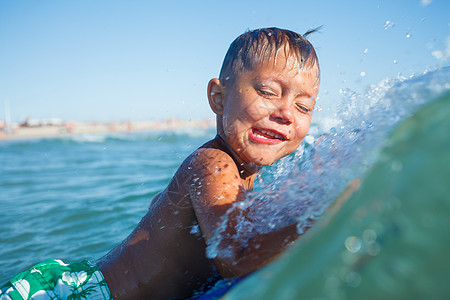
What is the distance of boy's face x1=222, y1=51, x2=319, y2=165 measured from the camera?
1806 mm

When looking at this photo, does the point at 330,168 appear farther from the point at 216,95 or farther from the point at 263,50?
the point at 216,95

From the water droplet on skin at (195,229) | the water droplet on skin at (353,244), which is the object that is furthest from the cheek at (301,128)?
the water droplet on skin at (353,244)

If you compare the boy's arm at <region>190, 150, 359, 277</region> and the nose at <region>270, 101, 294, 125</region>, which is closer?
the boy's arm at <region>190, 150, 359, 277</region>

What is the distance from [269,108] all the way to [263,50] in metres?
0.31

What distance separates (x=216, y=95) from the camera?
2061 mm

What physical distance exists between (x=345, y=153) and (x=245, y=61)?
783 millimetres

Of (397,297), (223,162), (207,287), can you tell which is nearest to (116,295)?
(207,287)

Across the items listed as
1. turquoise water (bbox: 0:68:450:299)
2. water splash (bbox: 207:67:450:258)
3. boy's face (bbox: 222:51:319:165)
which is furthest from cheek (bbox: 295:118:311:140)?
turquoise water (bbox: 0:68:450:299)

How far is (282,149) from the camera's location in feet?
6.35

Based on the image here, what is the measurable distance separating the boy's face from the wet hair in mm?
37

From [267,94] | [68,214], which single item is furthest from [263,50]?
[68,214]

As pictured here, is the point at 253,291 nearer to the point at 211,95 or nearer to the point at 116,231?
the point at 211,95

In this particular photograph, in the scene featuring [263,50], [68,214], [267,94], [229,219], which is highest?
[263,50]

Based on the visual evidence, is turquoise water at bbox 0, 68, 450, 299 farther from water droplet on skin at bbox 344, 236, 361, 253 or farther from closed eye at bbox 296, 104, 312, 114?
closed eye at bbox 296, 104, 312, 114
